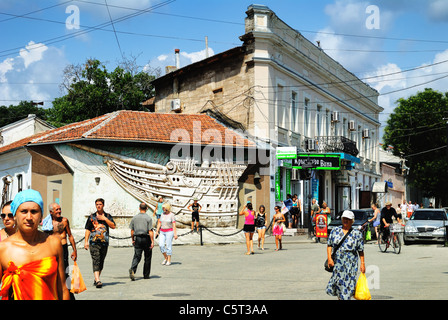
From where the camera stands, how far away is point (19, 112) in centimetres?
5950

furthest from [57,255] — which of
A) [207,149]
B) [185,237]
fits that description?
[207,149]

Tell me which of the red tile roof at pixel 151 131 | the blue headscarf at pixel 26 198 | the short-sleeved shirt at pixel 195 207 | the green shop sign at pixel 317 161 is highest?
the red tile roof at pixel 151 131

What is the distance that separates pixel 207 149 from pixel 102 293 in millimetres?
16572

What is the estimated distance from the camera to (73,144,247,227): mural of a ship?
2500cm

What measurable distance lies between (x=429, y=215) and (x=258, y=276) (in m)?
14.1

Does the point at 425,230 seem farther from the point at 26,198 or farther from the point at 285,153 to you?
the point at 26,198

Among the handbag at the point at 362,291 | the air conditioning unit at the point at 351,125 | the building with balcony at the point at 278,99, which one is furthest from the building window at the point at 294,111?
the handbag at the point at 362,291

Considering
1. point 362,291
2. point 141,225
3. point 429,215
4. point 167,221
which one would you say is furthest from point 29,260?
point 429,215

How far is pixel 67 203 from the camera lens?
25078 millimetres

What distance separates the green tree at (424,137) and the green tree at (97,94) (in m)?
27.1

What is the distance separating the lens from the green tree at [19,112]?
Result: 58.9 meters

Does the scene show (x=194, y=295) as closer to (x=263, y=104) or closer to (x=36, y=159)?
(x=36, y=159)

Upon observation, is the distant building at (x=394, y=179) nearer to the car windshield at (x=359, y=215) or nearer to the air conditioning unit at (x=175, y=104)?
the air conditioning unit at (x=175, y=104)

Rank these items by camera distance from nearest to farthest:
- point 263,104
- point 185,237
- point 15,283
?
point 15,283 < point 185,237 < point 263,104
